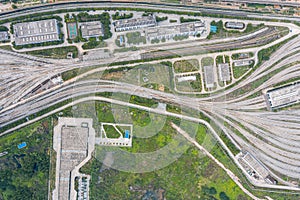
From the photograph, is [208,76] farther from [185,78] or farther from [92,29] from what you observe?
[92,29]

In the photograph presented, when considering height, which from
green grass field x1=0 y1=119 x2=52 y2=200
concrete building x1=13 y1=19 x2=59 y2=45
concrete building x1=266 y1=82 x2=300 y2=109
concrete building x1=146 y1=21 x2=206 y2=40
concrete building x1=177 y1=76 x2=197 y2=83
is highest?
concrete building x1=13 y1=19 x2=59 y2=45

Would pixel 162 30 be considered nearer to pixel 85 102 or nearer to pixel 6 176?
pixel 85 102

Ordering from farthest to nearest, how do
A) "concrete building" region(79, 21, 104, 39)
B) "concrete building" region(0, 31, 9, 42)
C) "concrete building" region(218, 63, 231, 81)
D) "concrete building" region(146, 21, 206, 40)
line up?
"concrete building" region(218, 63, 231, 81) < "concrete building" region(146, 21, 206, 40) < "concrete building" region(79, 21, 104, 39) < "concrete building" region(0, 31, 9, 42)

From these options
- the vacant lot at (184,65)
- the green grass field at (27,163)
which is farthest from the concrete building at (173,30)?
the green grass field at (27,163)

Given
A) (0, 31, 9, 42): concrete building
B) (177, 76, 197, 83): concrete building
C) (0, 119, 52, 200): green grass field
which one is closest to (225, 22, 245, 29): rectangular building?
(177, 76, 197, 83): concrete building

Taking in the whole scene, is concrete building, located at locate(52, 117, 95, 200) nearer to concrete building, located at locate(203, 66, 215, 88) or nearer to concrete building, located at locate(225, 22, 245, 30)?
concrete building, located at locate(203, 66, 215, 88)

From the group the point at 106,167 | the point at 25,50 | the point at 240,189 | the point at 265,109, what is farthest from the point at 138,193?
the point at 25,50

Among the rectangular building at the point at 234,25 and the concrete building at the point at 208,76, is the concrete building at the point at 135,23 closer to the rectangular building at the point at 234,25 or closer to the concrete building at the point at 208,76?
the concrete building at the point at 208,76
